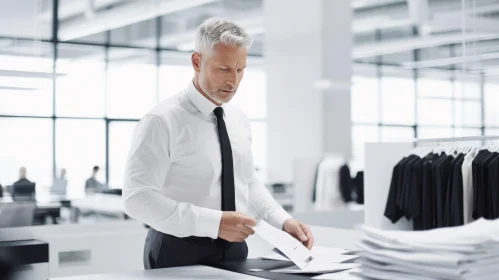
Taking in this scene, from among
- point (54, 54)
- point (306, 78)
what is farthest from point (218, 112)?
point (54, 54)

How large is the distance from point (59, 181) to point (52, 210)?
5418mm

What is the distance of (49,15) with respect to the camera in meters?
13.6

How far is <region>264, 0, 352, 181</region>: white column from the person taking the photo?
38.2 ft

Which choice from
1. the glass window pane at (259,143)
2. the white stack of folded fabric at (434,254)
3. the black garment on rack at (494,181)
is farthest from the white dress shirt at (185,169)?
the glass window pane at (259,143)

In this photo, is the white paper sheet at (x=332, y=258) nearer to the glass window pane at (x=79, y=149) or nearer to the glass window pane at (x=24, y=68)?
the glass window pane at (x=24, y=68)

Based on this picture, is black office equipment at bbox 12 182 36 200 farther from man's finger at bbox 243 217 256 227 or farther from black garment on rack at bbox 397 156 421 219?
man's finger at bbox 243 217 256 227

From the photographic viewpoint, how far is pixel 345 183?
10.3m

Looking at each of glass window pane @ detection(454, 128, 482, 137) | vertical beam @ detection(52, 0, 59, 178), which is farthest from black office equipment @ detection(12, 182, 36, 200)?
glass window pane @ detection(454, 128, 482, 137)

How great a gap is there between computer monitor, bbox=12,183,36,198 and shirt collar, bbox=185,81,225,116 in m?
9.02

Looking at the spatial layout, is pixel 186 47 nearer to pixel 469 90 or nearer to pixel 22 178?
pixel 22 178

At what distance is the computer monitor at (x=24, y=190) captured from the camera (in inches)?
428

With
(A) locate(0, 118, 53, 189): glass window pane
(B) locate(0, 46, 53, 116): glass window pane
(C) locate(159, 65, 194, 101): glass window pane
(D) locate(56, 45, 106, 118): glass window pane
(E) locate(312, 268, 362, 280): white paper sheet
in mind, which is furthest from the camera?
(C) locate(159, 65, 194, 101): glass window pane

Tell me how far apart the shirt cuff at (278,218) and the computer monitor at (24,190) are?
29.5 feet

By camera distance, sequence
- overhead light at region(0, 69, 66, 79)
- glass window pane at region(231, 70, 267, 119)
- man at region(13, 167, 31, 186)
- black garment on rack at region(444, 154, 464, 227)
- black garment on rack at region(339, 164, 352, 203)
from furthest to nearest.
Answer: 1. glass window pane at region(231, 70, 267, 119)
2. man at region(13, 167, 31, 186)
3. black garment on rack at region(339, 164, 352, 203)
4. overhead light at region(0, 69, 66, 79)
5. black garment on rack at region(444, 154, 464, 227)
